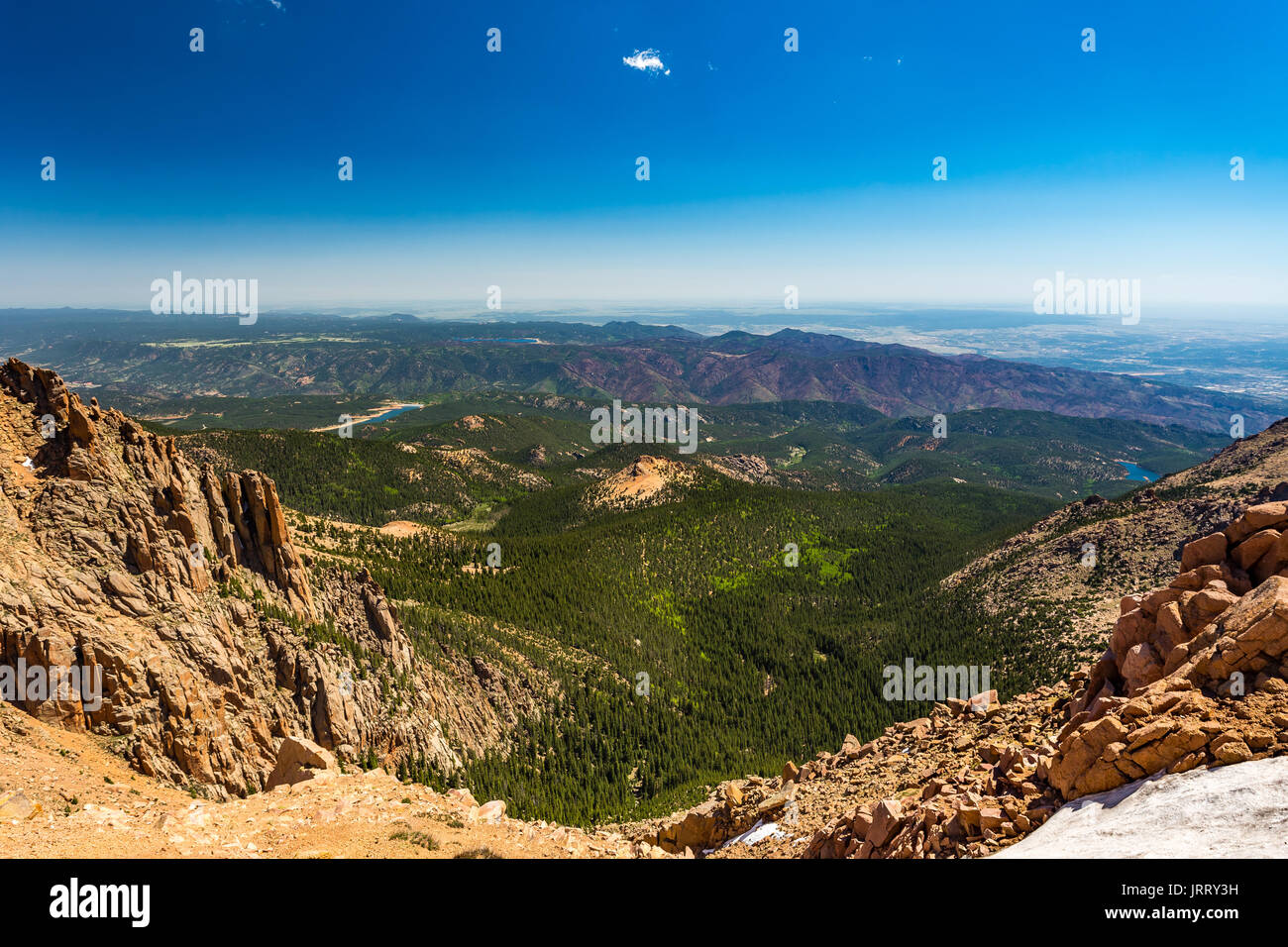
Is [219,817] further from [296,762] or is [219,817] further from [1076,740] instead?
[1076,740]

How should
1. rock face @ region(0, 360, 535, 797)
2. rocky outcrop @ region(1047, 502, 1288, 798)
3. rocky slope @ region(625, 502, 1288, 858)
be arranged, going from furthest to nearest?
rock face @ region(0, 360, 535, 797)
rocky slope @ region(625, 502, 1288, 858)
rocky outcrop @ region(1047, 502, 1288, 798)

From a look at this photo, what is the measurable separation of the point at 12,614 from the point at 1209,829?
46367 mm

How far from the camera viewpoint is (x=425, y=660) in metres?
64.2

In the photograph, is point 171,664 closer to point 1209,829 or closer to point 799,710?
point 1209,829

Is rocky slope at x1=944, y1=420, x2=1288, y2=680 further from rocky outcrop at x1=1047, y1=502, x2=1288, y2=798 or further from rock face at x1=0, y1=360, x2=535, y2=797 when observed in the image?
rock face at x1=0, y1=360, x2=535, y2=797

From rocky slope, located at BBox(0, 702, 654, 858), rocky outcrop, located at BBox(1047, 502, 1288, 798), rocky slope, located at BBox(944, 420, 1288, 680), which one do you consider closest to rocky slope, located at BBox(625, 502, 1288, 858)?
rocky outcrop, located at BBox(1047, 502, 1288, 798)

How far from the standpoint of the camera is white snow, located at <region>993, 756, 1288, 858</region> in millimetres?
12789

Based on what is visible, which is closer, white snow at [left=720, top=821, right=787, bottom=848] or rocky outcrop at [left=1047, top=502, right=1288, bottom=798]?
rocky outcrop at [left=1047, top=502, right=1288, bottom=798]

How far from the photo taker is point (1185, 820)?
13.9m

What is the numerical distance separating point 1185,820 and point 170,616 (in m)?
47.7

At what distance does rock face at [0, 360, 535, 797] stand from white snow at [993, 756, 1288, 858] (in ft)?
121

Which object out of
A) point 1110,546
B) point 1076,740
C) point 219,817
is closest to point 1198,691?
point 1076,740

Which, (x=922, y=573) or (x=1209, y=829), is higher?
(x=1209, y=829)
